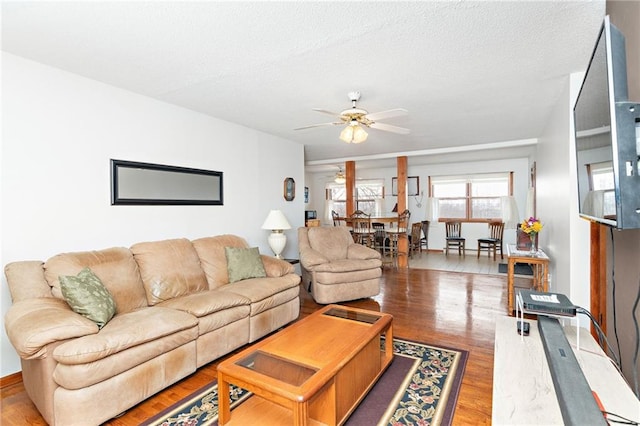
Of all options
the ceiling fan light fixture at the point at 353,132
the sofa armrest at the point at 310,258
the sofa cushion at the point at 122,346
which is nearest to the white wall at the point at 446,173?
the sofa armrest at the point at 310,258

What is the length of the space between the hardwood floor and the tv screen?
1.37m

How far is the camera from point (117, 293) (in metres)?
2.50

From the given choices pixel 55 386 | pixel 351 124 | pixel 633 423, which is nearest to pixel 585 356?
pixel 633 423

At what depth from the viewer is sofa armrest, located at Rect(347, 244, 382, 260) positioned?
14.5ft

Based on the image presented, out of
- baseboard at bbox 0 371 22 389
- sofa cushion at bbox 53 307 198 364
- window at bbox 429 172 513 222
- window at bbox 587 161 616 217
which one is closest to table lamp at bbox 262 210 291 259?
sofa cushion at bbox 53 307 198 364

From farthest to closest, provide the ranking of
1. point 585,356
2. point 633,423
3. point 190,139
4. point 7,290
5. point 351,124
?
point 190,139 → point 351,124 → point 7,290 → point 585,356 → point 633,423

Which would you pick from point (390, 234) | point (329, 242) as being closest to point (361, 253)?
point (329, 242)

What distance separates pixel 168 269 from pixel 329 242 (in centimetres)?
222

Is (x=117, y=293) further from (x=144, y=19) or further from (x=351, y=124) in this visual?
(x=351, y=124)

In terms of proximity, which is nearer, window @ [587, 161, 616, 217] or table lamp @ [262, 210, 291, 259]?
window @ [587, 161, 616, 217]

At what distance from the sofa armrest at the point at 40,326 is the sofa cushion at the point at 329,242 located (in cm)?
285

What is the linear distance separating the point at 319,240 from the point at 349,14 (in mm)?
3043

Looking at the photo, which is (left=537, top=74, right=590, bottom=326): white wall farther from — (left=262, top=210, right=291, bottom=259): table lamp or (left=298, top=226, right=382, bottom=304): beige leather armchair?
(left=262, top=210, right=291, bottom=259): table lamp

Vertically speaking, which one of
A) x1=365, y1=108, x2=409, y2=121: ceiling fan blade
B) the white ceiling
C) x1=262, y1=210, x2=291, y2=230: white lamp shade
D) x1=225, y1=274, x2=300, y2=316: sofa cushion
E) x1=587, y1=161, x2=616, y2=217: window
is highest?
the white ceiling
